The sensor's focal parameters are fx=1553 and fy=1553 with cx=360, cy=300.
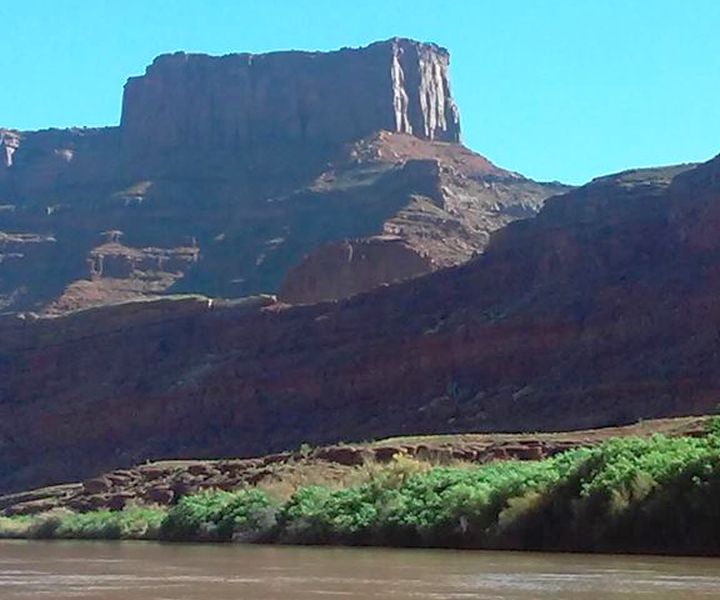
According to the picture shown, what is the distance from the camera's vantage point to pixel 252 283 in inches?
5002

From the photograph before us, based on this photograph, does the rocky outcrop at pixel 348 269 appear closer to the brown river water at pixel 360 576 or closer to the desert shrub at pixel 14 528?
the desert shrub at pixel 14 528

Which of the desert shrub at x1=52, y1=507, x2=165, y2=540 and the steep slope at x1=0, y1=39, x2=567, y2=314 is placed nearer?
the desert shrub at x1=52, y1=507, x2=165, y2=540

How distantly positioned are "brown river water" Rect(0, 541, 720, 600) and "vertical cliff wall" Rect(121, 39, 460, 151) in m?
121

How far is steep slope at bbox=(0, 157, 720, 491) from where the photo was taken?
69.6 meters

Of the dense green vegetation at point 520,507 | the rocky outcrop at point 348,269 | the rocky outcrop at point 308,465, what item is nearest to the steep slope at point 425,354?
the rocky outcrop at point 348,269

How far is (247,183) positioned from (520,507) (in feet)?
377

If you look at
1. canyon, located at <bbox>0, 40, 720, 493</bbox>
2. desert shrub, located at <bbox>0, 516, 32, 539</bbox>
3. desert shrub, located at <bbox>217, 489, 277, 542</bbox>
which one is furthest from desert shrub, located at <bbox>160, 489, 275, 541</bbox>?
canyon, located at <bbox>0, 40, 720, 493</bbox>

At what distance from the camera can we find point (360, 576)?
23.8m

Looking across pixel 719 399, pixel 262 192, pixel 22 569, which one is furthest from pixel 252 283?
pixel 22 569

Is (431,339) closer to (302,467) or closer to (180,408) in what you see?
(180,408)

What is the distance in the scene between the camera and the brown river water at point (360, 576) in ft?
67.1

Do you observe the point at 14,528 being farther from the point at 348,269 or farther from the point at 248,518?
the point at 348,269

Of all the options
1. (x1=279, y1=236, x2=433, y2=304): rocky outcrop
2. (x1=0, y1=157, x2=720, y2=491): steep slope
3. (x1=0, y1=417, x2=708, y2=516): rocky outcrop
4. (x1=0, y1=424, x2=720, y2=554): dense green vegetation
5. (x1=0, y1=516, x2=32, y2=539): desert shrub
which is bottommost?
(x1=0, y1=424, x2=720, y2=554): dense green vegetation

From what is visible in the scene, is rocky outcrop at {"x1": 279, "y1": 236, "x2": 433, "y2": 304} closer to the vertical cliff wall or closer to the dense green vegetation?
the vertical cliff wall
